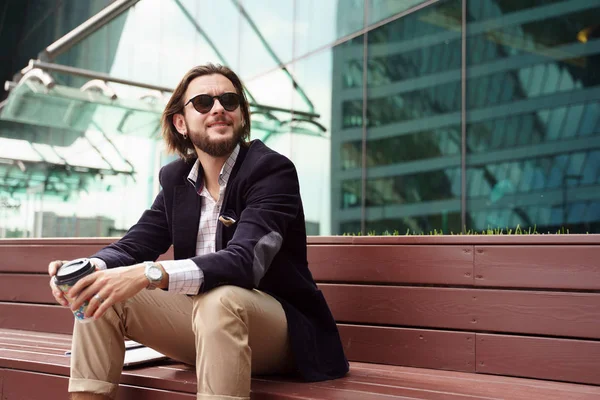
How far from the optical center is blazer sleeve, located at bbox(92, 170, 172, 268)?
2.92 metres

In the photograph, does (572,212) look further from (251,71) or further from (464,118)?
(251,71)

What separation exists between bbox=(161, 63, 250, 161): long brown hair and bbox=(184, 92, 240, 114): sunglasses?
0.12m

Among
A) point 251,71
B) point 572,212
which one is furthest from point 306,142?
point 572,212

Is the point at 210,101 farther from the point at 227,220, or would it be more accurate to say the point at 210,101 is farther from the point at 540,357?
the point at 540,357

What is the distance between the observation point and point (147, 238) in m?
3.01

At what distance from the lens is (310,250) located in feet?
11.3

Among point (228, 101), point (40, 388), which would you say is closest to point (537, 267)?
point (228, 101)

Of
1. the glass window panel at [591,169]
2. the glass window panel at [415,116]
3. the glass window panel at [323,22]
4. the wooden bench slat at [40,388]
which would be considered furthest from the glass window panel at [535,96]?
the wooden bench slat at [40,388]

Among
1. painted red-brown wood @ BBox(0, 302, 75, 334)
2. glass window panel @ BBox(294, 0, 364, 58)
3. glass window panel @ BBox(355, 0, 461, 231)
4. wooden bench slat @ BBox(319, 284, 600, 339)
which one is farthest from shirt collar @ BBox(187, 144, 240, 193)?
glass window panel @ BBox(294, 0, 364, 58)

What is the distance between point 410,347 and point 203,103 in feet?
4.92

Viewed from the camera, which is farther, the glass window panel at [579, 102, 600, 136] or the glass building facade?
the glass building facade

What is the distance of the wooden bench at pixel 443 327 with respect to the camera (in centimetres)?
256

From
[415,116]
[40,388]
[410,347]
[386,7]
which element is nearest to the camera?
[40,388]

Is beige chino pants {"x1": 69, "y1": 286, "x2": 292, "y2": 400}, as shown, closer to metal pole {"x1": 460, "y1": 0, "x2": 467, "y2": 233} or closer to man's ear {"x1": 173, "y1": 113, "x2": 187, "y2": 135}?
man's ear {"x1": 173, "y1": 113, "x2": 187, "y2": 135}
